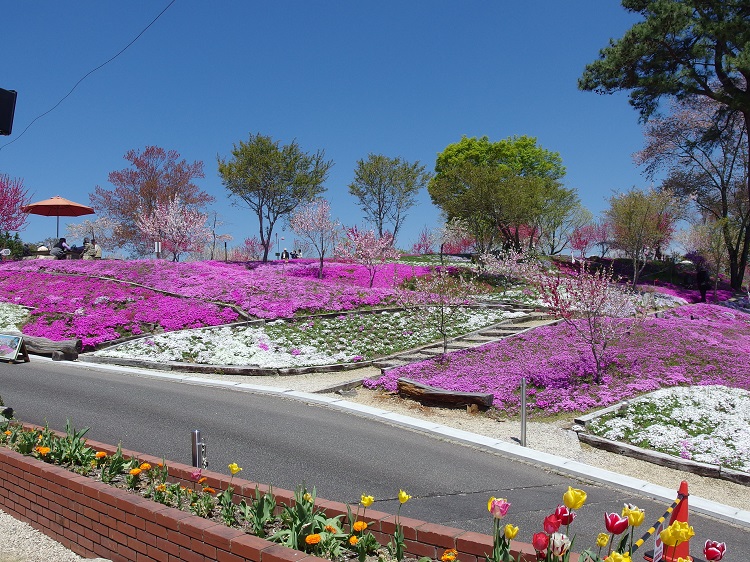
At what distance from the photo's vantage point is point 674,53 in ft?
92.2

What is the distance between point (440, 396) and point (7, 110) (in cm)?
939

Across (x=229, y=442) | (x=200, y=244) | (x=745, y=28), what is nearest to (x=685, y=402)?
→ (x=229, y=442)

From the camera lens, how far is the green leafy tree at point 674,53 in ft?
85.1

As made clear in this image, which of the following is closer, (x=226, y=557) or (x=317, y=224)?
(x=226, y=557)

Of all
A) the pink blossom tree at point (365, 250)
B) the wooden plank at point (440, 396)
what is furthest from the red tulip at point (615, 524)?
the pink blossom tree at point (365, 250)

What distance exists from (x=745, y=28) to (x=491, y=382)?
22875 mm

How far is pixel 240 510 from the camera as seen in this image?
4637mm

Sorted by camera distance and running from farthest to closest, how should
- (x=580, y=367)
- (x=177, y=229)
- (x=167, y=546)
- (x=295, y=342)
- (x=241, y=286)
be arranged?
(x=177, y=229)
(x=241, y=286)
(x=295, y=342)
(x=580, y=367)
(x=167, y=546)

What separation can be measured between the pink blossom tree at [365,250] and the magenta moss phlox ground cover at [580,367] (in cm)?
1311

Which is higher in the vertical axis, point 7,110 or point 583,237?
point 583,237

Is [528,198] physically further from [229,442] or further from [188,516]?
[188,516]

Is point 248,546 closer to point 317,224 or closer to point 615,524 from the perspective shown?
point 615,524

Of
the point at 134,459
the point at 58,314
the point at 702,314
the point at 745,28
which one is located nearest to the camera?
the point at 134,459

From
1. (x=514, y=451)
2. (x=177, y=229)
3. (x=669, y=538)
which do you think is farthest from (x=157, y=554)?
(x=177, y=229)
